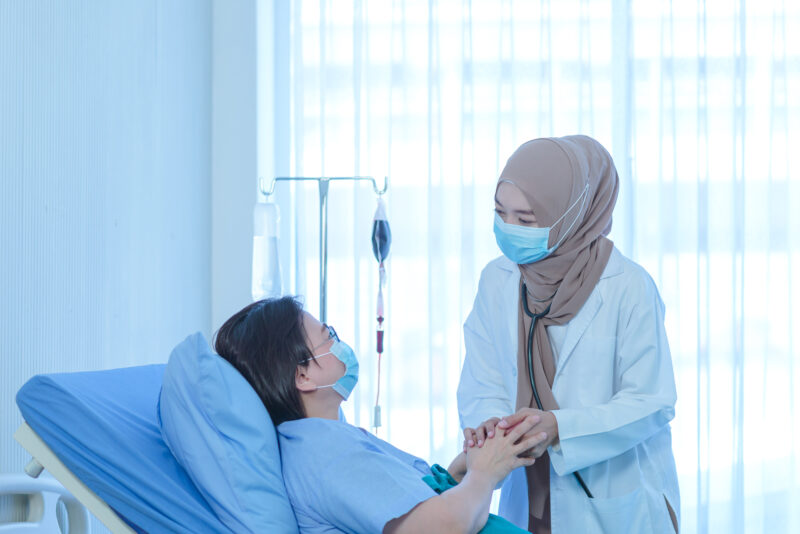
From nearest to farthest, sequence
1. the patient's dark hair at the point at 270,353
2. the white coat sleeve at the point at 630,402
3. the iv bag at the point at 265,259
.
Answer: the patient's dark hair at the point at 270,353 < the white coat sleeve at the point at 630,402 < the iv bag at the point at 265,259

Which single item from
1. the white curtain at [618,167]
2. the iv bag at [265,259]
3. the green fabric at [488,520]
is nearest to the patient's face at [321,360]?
the green fabric at [488,520]

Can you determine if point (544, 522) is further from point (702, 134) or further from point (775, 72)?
point (775, 72)

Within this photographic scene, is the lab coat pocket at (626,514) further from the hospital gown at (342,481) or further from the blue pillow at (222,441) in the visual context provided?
the blue pillow at (222,441)

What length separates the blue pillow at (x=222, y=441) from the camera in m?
1.08

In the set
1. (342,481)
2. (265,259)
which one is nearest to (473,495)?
(342,481)

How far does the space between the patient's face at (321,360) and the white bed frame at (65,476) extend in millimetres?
402

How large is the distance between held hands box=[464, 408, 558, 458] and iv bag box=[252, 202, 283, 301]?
1092 millimetres

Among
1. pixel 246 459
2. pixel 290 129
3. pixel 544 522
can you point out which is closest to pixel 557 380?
pixel 544 522

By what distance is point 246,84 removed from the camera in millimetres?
2762

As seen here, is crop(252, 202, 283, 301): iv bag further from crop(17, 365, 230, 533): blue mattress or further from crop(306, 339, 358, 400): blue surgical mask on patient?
crop(17, 365, 230, 533): blue mattress

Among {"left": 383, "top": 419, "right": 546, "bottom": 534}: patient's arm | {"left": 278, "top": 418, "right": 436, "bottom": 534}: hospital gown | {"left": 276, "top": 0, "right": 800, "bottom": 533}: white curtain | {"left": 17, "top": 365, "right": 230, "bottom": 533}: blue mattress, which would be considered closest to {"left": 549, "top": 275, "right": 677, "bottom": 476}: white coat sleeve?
{"left": 383, "top": 419, "right": 546, "bottom": 534}: patient's arm

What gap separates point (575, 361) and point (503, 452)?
0.34 m

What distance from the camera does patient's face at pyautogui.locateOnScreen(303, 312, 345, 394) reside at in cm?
132

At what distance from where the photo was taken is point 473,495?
1.15 metres
